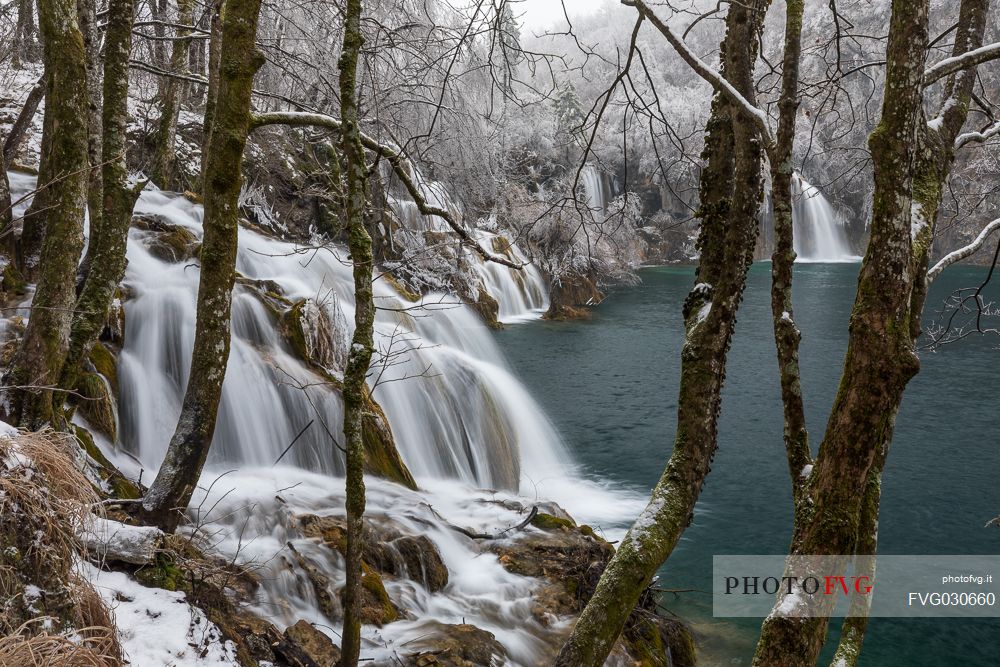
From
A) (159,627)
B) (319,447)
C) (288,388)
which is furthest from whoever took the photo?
(288,388)

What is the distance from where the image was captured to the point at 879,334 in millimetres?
2533

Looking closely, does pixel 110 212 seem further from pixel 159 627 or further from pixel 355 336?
pixel 159 627

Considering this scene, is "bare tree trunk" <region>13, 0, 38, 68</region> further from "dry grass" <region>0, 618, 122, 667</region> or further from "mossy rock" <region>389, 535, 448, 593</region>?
"dry grass" <region>0, 618, 122, 667</region>

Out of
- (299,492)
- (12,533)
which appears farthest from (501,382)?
(12,533)

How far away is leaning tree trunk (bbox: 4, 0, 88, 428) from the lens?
4070 millimetres

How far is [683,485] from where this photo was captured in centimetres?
329

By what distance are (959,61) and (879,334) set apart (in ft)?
4.52

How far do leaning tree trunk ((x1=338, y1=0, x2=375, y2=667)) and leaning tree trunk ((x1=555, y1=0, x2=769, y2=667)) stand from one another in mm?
1096

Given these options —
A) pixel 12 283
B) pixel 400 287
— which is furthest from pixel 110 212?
pixel 400 287

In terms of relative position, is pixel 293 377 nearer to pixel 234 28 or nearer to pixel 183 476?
pixel 183 476

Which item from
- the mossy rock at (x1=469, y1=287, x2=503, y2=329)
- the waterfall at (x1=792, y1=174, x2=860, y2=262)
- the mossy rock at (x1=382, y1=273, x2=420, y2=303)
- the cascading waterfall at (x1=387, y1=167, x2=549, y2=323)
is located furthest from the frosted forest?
the waterfall at (x1=792, y1=174, x2=860, y2=262)

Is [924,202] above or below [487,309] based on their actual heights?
above

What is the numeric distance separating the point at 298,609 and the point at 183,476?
4.59 ft

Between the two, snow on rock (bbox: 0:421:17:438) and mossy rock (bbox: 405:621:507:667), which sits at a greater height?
snow on rock (bbox: 0:421:17:438)
